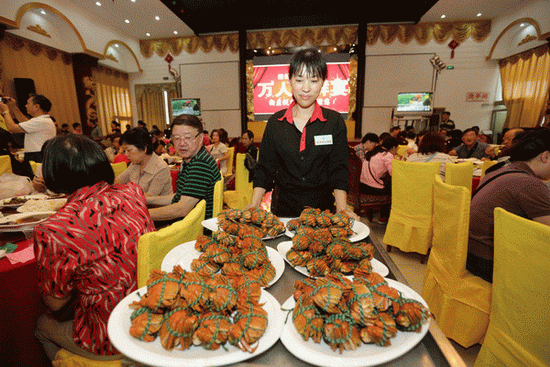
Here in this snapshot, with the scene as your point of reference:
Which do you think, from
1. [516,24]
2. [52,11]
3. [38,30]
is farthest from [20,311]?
[516,24]

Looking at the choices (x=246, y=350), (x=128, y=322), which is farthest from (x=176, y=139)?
Answer: (x=246, y=350)

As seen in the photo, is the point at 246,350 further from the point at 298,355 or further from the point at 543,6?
the point at 543,6

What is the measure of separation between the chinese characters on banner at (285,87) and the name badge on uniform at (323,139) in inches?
304

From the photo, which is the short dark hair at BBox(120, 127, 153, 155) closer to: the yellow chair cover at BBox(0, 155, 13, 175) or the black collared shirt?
the black collared shirt

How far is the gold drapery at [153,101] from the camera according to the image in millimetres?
11159

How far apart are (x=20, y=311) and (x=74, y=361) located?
380 mm

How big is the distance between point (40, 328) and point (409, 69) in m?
11.1

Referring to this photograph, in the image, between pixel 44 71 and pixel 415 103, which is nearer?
pixel 44 71

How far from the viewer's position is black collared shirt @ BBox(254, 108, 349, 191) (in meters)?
1.51

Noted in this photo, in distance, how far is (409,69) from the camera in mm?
9352

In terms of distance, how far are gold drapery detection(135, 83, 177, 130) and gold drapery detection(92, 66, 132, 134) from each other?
18.9 inches

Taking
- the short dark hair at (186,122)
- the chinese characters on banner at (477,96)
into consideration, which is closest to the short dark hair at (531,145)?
the short dark hair at (186,122)

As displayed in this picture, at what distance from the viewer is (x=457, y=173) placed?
240 cm

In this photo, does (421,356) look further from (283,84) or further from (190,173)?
(283,84)
